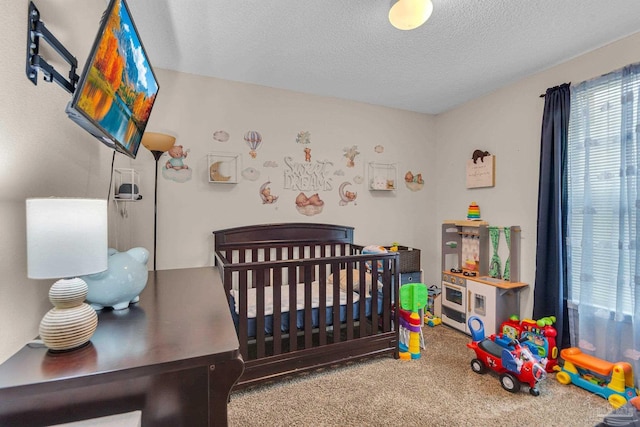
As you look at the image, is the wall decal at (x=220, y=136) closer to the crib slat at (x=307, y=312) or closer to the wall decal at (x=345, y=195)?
the wall decal at (x=345, y=195)

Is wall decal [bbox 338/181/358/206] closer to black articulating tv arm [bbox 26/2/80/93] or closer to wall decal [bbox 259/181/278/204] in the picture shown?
wall decal [bbox 259/181/278/204]

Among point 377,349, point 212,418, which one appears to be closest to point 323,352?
point 377,349

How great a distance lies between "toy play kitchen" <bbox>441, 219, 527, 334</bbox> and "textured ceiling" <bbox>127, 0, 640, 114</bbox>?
143 cm

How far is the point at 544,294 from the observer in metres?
2.37

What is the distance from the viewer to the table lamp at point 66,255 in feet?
2.31

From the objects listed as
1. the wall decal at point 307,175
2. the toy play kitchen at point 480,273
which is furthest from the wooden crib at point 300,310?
the toy play kitchen at point 480,273

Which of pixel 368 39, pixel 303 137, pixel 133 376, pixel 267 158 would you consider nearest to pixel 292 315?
pixel 133 376

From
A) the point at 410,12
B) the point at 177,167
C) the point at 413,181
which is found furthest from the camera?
the point at 413,181

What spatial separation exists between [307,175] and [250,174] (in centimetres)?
57

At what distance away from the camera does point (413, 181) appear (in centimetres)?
348

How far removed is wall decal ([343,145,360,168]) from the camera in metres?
3.13

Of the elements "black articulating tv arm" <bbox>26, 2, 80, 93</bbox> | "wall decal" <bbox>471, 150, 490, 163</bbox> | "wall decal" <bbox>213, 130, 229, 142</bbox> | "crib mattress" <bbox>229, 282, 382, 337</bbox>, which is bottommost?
"crib mattress" <bbox>229, 282, 382, 337</bbox>

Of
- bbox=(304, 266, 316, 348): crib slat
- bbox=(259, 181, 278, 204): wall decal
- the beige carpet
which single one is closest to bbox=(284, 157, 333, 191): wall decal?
bbox=(259, 181, 278, 204): wall decal

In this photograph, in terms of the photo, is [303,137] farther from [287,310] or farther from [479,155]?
[479,155]
